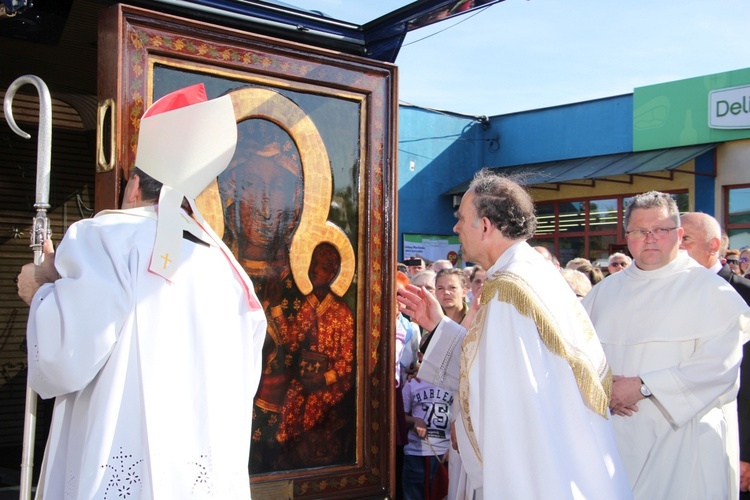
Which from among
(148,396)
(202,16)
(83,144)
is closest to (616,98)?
(83,144)

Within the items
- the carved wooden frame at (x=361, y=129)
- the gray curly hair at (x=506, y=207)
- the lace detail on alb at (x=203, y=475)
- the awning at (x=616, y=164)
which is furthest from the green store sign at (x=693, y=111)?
the lace detail on alb at (x=203, y=475)

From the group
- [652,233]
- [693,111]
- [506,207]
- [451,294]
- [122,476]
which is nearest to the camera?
[122,476]

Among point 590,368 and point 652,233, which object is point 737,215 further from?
point 590,368

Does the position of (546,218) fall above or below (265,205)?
above

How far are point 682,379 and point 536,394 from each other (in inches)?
44.2

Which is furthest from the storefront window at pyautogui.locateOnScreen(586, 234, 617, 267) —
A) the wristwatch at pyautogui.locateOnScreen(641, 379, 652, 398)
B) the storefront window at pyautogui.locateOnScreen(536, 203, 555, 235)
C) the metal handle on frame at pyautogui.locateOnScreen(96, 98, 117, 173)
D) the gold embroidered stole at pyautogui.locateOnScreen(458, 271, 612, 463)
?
the metal handle on frame at pyautogui.locateOnScreen(96, 98, 117, 173)

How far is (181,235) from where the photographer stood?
2.41 metres

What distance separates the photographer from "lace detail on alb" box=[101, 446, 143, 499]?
7.05 feet

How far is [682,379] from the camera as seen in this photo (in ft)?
11.1

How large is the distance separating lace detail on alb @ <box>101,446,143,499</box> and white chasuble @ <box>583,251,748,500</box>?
7.50 feet

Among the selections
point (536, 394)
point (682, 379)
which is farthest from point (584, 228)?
point (536, 394)

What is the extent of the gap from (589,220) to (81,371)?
15.5 m

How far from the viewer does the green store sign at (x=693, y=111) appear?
1387 cm

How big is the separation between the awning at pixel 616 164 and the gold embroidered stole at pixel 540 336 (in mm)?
10753
